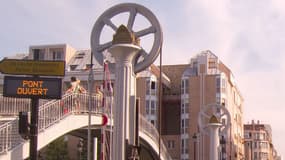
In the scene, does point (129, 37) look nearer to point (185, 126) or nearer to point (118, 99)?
point (118, 99)

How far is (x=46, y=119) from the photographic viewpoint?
918 inches

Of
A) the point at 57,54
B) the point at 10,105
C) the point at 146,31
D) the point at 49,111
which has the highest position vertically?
the point at 57,54

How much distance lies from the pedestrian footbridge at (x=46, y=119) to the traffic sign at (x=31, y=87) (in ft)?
20.6

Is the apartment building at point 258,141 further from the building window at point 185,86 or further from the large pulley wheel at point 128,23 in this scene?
the large pulley wheel at point 128,23

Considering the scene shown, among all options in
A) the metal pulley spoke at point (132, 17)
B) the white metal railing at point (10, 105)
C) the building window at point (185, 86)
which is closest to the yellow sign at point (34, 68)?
the metal pulley spoke at point (132, 17)

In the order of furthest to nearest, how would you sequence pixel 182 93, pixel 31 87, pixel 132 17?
pixel 182 93 < pixel 132 17 < pixel 31 87

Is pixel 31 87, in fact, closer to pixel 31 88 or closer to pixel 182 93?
pixel 31 88

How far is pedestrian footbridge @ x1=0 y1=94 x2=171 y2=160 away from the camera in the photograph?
65.1 feet

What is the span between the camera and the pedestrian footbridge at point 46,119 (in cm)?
1984

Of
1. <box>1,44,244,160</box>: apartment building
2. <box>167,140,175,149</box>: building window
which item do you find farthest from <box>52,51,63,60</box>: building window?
<box>167,140,175,149</box>: building window

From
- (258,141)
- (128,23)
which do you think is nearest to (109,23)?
(128,23)

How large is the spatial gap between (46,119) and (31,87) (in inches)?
398

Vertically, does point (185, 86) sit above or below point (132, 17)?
below

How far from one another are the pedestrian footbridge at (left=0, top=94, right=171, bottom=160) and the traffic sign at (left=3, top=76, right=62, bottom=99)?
6.29 metres
